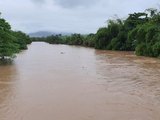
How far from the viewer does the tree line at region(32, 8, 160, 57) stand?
117ft

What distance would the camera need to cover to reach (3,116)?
9.93 m

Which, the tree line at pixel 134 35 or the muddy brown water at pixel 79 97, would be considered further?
the tree line at pixel 134 35

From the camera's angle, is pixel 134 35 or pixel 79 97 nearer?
pixel 79 97

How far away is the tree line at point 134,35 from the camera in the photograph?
3572 cm

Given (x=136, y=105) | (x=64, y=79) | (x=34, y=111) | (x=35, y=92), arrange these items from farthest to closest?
(x=64, y=79), (x=35, y=92), (x=136, y=105), (x=34, y=111)

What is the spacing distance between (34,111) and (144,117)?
3480 mm

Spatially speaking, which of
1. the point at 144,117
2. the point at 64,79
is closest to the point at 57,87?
the point at 64,79

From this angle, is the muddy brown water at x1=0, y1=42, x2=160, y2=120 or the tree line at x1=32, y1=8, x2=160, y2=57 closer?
the muddy brown water at x1=0, y1=42, x2=160, y2=120

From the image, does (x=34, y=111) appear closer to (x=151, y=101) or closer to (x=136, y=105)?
(x=136, y=105)

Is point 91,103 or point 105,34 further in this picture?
point 105,34

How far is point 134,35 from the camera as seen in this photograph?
41000mm

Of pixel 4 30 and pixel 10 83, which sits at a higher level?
pixel 4 30

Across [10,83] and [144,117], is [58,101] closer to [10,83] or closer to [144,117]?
[144,117]

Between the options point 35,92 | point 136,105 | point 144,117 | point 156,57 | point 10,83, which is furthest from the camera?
point 156,57
